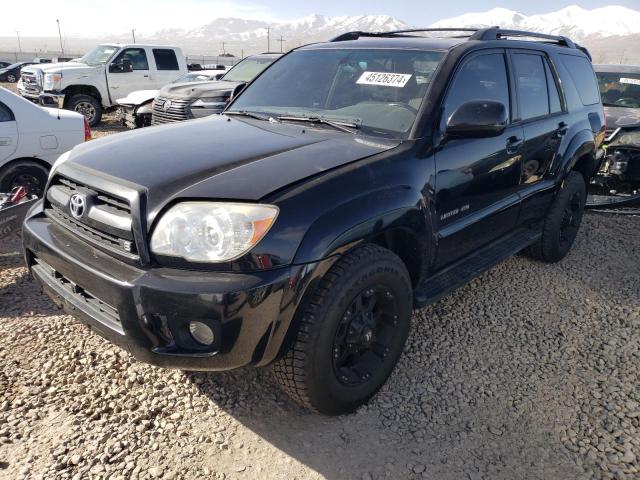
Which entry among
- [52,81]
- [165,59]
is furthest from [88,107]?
[165,59]

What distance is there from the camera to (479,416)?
255 centimetres

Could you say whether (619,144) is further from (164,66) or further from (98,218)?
(164,66)

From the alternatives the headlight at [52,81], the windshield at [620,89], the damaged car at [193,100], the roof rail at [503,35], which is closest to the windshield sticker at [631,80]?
the windshield at [620,89]

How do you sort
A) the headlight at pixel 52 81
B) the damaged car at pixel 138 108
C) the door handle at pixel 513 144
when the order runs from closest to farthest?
the door handle at pixel 513 144 → the damaged car at pixel 138 108 → the headlight at pixel 52 81

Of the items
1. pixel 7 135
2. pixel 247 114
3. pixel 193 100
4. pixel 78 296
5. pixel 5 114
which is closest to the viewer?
pixel 78 296

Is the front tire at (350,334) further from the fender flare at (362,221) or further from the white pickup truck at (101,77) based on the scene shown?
the white pickup truck at (101,77)

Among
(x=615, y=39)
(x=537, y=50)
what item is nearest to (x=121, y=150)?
(x=537, y=50)

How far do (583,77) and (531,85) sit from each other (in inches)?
47.7

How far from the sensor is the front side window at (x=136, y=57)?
12344 millimetres

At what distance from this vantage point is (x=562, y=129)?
3984mm

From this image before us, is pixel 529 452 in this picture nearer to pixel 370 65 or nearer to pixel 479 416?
pixel 479 416

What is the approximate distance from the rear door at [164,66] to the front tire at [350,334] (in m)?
11.8

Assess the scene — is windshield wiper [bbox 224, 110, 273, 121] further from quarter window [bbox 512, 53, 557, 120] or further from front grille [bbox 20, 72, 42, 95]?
front grille [bbox 20, 72, 42, 95]

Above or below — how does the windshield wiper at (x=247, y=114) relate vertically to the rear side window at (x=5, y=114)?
above
